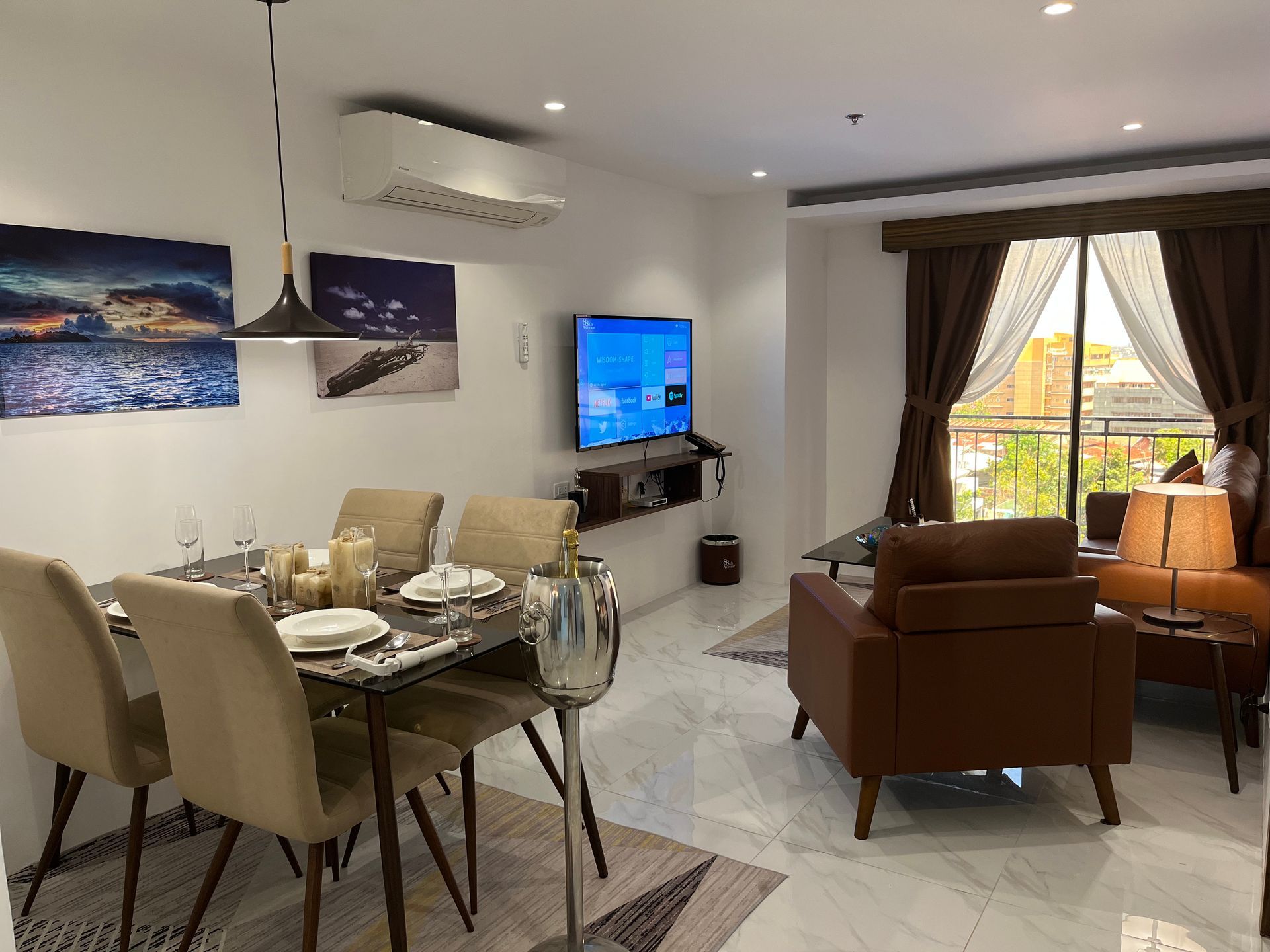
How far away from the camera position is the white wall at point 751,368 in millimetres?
5910

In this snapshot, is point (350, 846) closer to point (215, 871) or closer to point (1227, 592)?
point (215, 871)

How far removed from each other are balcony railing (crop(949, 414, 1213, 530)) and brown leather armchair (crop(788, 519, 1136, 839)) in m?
3.26

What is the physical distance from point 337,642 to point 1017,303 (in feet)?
16.4

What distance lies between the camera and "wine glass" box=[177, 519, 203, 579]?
2.80 meters

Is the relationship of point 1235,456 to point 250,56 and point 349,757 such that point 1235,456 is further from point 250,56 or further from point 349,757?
point 250,56

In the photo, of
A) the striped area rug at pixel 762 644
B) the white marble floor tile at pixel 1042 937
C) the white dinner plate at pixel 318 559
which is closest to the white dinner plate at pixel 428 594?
the white dinner plate at pixel 318 559

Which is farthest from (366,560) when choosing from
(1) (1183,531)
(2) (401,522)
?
(1) (1183,531)

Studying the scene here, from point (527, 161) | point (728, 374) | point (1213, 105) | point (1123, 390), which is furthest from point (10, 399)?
point (1123, 390)

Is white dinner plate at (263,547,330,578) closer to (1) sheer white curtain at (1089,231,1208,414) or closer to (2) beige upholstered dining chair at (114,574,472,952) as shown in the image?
(2) beige upholstered dining chair at (114,574,472,952)

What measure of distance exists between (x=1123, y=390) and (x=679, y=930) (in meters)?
4.63

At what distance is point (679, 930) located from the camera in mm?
2449

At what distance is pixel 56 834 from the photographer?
102 inches

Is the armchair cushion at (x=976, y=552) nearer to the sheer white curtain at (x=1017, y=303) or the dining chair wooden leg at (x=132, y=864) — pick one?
the dining chair wooden leg at (x=132, y=864)

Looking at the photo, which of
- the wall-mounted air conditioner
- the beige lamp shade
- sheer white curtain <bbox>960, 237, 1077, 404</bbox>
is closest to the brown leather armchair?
the beige lamp shade
